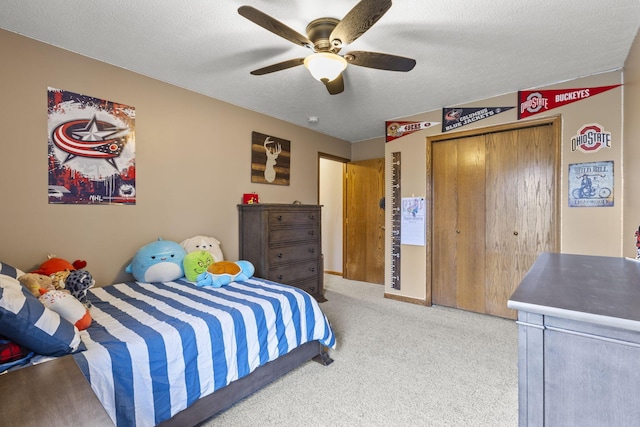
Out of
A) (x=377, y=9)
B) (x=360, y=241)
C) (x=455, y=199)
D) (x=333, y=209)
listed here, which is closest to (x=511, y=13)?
(x=377, y=9)

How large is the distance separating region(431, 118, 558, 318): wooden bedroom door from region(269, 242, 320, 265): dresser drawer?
156cm

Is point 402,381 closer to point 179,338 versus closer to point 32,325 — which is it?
point 179,338

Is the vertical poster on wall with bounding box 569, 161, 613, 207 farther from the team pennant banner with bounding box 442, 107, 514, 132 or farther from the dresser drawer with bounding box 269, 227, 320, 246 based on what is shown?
the dresser drawer with bounding box 269, 227, 320, 246

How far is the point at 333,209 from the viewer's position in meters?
5.61

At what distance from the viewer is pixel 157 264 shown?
2461 mm

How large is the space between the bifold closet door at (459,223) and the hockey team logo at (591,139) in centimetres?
83

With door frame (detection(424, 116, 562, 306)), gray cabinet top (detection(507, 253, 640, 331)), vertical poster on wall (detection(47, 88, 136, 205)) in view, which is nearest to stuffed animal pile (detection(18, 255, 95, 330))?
vertical poster on wall (detection(47, 88, 136, 205))

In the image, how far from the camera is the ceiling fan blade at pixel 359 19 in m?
1.37

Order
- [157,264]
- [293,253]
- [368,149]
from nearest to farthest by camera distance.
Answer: [157,264] < [293,253] < [368,149]

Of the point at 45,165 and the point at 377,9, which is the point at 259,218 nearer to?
the point at 45,165

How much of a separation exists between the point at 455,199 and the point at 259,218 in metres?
2.38

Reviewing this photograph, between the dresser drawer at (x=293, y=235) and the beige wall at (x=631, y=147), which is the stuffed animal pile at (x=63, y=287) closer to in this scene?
the dresser drawer at (x=293, y=235)

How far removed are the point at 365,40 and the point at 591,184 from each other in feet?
8.02

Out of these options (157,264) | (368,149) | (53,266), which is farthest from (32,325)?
(368,149)
